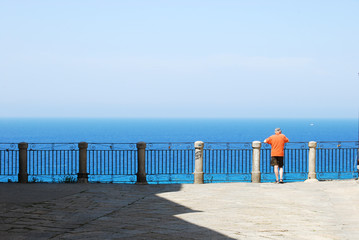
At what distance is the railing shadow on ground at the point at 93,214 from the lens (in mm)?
7906

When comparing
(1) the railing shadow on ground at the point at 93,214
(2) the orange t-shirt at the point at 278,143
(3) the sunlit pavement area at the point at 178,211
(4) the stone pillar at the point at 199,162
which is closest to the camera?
(1) the railing shadow on ground at the point at 93,214

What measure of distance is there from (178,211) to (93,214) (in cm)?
167

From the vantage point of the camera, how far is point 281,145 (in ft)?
50.5

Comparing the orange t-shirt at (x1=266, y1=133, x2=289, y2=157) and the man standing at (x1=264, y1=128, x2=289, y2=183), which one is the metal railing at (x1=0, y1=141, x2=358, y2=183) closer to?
the man standing at (x1=264, y1=128, x2=289, y2=183)

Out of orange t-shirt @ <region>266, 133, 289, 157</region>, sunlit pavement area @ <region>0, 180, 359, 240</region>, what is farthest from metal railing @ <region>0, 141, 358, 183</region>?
sunlit pavement area @ <region>0, 180, 359, 240</region>

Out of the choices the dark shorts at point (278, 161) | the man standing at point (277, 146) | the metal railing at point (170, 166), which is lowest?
the metal railing at point (170, 166)

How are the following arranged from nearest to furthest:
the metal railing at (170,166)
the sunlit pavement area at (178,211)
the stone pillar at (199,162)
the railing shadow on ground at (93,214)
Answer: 1. the railing shadow on ground at (93,214)
2. the sunlit pavement area at (178,211)
3. the stone pillar at (199,162)
4. the metal railing at (170,166)

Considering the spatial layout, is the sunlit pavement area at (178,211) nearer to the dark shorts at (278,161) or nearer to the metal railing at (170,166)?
the dark shorts at (278,161)

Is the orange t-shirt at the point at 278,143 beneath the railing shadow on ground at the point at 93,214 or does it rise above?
above

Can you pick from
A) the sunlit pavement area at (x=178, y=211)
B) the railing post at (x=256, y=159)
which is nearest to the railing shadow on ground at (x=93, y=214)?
the sunlit pavement area at (x=178, y=211)

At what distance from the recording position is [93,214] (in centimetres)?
977

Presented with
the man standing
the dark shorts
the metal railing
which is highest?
the man standing

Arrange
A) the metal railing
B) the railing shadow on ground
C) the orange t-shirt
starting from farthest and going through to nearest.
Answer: the metal railing
the orange t-shirt
the railing shadow on ground

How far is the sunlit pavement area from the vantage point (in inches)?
316
